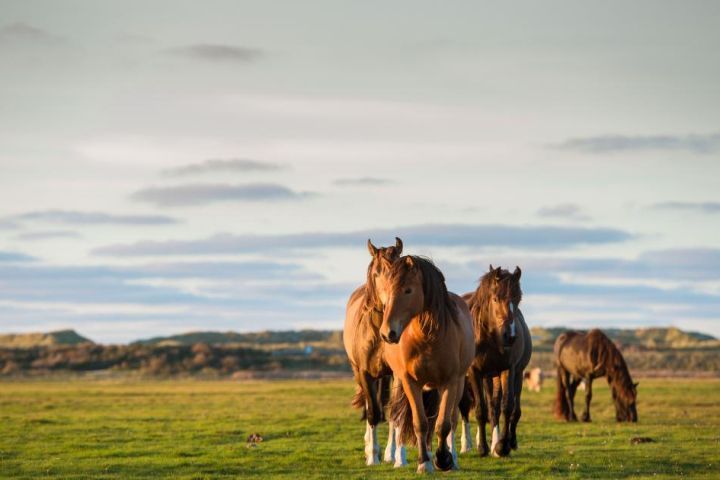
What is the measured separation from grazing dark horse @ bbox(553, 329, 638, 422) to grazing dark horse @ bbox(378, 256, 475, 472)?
15.3 m

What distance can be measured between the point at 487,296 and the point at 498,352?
879mm

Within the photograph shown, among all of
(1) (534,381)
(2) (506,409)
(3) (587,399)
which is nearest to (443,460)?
(2) (506,409)

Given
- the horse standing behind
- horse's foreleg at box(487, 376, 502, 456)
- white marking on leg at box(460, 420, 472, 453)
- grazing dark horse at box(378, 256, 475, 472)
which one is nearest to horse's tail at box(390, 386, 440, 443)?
grazing dark horse at box(378, 256, 475, 472)

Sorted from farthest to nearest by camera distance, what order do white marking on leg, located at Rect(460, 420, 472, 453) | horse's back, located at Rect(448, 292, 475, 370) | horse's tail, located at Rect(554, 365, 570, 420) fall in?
horse's tail, located at Rect(554, 365, 570, 420), white marking on leg, located at Rect(460, 420, 472, 453), horse's back, located at Rect(448, 292, 475, 370)

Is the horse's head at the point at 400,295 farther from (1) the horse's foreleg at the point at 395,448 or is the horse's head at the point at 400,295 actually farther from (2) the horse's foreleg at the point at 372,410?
(2) the horse's foreleg at the point at 372,410

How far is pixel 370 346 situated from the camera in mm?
13844

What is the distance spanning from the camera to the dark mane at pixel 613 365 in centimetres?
2677

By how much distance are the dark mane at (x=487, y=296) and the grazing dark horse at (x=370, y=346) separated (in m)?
1.68

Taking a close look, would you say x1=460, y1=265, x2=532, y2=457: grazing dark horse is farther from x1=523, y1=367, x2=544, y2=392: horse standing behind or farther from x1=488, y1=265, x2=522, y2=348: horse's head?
x1=523, y1=367, x2=544, y2=392: horse standing behind

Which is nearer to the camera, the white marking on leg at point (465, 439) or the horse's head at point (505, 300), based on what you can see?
the horse's head at point (505, 300)

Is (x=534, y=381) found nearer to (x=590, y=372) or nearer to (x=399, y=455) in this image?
(x=590, y=372)

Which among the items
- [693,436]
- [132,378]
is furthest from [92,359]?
[693,436]

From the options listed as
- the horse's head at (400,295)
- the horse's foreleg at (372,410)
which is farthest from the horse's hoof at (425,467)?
the horse's foreleg at (372,410)

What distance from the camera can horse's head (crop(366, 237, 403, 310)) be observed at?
478 inches
